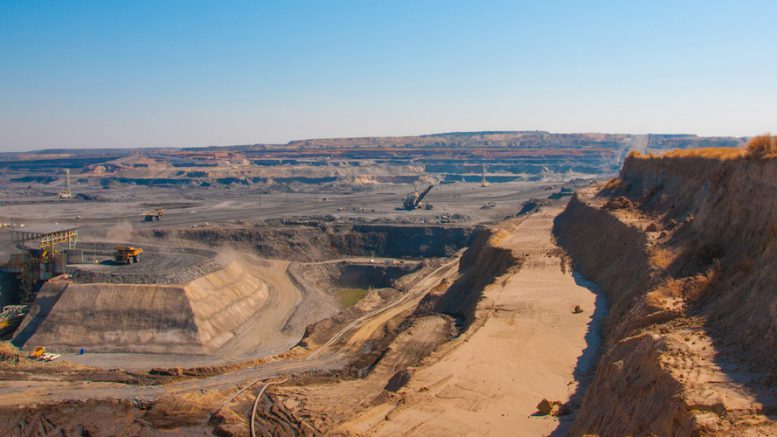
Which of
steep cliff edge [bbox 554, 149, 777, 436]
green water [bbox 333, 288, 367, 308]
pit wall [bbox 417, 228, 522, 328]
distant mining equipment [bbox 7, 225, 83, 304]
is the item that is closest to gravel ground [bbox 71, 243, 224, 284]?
distant mining equipment [bbox 7, 225, 83, 304]

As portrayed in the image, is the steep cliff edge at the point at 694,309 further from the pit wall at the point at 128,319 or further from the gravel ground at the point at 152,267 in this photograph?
the gravel ground at the point at 152,267

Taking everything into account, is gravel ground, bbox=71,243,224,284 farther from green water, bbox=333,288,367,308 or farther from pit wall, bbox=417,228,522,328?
pit wall, bbox=417,228,522,328

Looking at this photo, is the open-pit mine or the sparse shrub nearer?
the open-pit mine

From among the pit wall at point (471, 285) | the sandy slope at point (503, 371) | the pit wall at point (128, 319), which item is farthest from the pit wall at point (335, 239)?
the sandy slope at point (503, 371)

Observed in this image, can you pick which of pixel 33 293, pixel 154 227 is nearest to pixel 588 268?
pixel 33 293

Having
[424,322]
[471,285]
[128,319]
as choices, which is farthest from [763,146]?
[128,319]

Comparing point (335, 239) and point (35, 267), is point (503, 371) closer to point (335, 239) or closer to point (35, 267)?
point (35, 267)
